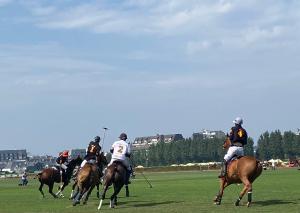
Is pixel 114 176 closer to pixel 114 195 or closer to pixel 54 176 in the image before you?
pixel 114 195

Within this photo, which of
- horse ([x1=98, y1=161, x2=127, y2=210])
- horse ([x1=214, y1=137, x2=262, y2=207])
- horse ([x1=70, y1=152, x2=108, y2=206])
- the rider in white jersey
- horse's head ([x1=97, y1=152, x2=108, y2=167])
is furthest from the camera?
horse's head ([x1=97, y1=152, x2=108, y2=167])

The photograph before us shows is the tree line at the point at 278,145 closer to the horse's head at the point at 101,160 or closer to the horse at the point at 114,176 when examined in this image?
the horse's head at the point at 101,160

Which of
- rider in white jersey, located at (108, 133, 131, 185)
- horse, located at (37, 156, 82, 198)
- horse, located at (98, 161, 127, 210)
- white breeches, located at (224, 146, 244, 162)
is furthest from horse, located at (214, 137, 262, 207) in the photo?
horse, located at (37, 156, 82, 198)

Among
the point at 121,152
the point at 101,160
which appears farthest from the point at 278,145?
the point at 121,152

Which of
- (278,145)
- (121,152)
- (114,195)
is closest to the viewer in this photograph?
(114,195)

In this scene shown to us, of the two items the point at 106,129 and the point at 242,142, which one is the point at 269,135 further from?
the point at 242,142

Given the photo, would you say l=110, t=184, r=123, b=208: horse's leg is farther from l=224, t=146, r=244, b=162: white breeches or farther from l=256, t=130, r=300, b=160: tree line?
l=256, t=130, r=300, b=160: tree line

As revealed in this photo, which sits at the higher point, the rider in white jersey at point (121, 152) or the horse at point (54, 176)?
the rider in white jersey at point (121, 152)

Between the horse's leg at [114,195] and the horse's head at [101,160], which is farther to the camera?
the horse's head at [101,160]

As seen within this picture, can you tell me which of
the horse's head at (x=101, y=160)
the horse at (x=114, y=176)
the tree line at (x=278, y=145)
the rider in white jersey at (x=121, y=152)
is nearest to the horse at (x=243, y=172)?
the horse at (x=114, y=176)

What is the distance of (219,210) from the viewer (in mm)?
18453

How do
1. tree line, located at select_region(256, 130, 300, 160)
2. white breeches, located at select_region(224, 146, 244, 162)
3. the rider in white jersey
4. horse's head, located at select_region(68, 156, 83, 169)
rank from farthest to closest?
tree line, located at select_region(256, 130, 300, 160)
horse's head, located at select_region(68, 156, 83, 169)
the rider in white jersey
white breeches, located at select_region(224, 146, 244, 162)

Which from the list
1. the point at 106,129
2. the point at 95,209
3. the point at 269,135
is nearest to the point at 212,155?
the point at 269,135

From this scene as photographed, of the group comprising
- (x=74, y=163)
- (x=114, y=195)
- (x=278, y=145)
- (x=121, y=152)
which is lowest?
(x=114, y=195)
